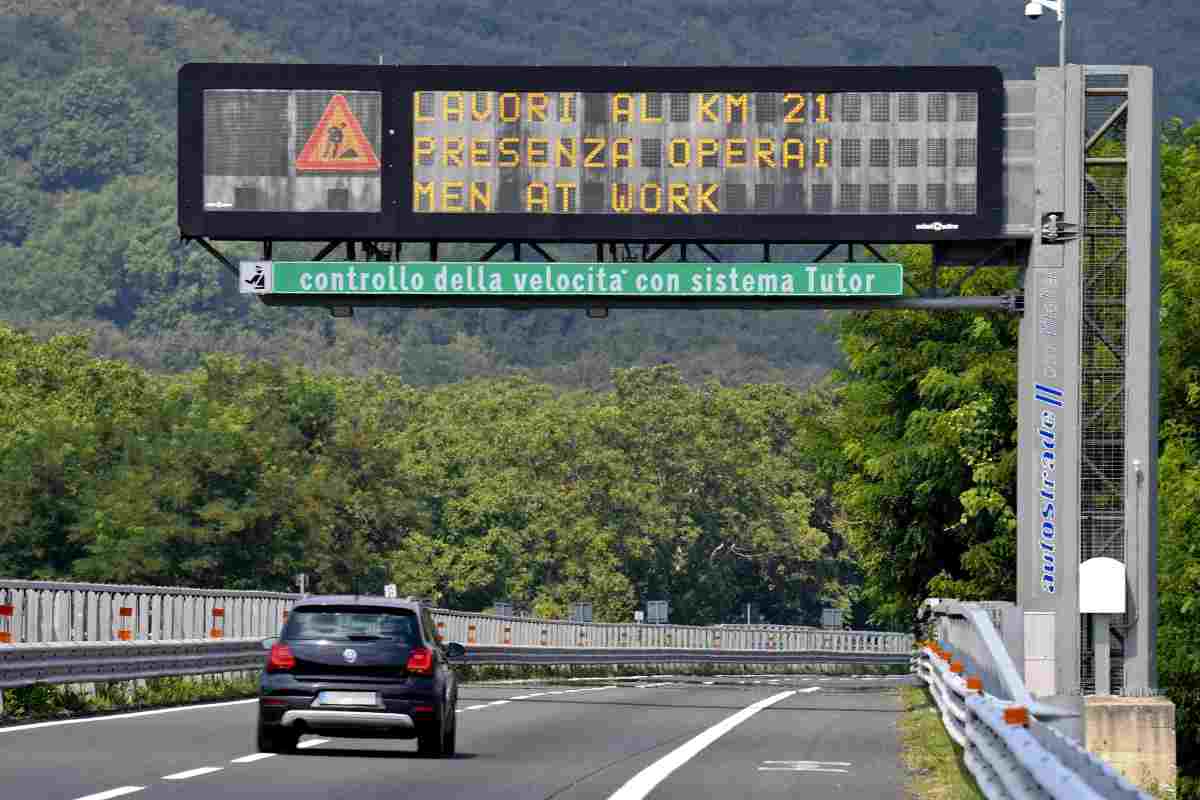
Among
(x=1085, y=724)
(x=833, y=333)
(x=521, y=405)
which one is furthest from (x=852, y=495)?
(x=521, y=405)

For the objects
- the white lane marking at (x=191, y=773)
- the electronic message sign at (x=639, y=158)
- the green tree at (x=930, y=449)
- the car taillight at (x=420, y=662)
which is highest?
the electronic message sign at (x=639, y=158)

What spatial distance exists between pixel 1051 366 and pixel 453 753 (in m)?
12.7

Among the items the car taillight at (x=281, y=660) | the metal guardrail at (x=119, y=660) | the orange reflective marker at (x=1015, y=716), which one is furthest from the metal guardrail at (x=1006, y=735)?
the metal guardrail at (x=119, y=660)

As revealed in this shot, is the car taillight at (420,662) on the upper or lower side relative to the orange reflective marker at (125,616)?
upper

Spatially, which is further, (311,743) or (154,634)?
(154,634)

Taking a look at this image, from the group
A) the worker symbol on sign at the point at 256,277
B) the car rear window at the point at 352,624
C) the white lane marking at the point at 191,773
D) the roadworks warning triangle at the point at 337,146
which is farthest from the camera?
the worker symbol on sign at the point at 256,277

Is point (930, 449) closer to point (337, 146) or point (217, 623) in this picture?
point (217, 623)

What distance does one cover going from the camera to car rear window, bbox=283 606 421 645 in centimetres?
2228

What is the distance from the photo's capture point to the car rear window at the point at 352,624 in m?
22.3

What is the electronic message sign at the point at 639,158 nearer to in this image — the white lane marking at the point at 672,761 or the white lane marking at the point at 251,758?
the white lane marking at the point at 672,761

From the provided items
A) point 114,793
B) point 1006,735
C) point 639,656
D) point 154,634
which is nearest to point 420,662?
point 114,793

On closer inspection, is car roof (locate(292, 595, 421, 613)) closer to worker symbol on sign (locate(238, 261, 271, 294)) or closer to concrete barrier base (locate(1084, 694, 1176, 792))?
concrete barrier base (locate(1084, 694, 1176, 792))

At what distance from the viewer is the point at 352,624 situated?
880 inches

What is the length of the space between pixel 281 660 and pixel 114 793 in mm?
4674
